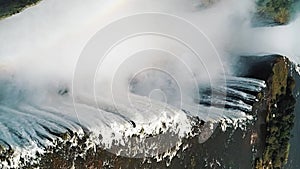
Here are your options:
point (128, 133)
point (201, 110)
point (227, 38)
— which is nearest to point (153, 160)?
point (128, 133)

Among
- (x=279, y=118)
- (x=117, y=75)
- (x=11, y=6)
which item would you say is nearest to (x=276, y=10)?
(x=279, y=118)

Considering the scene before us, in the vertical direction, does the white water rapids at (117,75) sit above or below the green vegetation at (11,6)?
below

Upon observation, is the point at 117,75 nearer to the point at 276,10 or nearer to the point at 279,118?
the point at 276,10

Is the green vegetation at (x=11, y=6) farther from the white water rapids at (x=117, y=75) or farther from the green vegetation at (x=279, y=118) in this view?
the green vegetation at (x=279, y=118)

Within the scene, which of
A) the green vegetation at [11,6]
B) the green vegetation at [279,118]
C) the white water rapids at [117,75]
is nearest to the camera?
the green vegetation at [11,6]

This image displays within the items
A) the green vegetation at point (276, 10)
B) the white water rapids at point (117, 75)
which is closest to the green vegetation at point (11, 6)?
the white water rapids at point (117, 75)

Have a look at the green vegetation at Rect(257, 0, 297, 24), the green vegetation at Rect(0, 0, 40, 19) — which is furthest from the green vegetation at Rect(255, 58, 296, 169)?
the green vegetation at Rect(0, 0, 40, 19)

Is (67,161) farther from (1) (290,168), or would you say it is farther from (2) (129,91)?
(1) (290,168)
